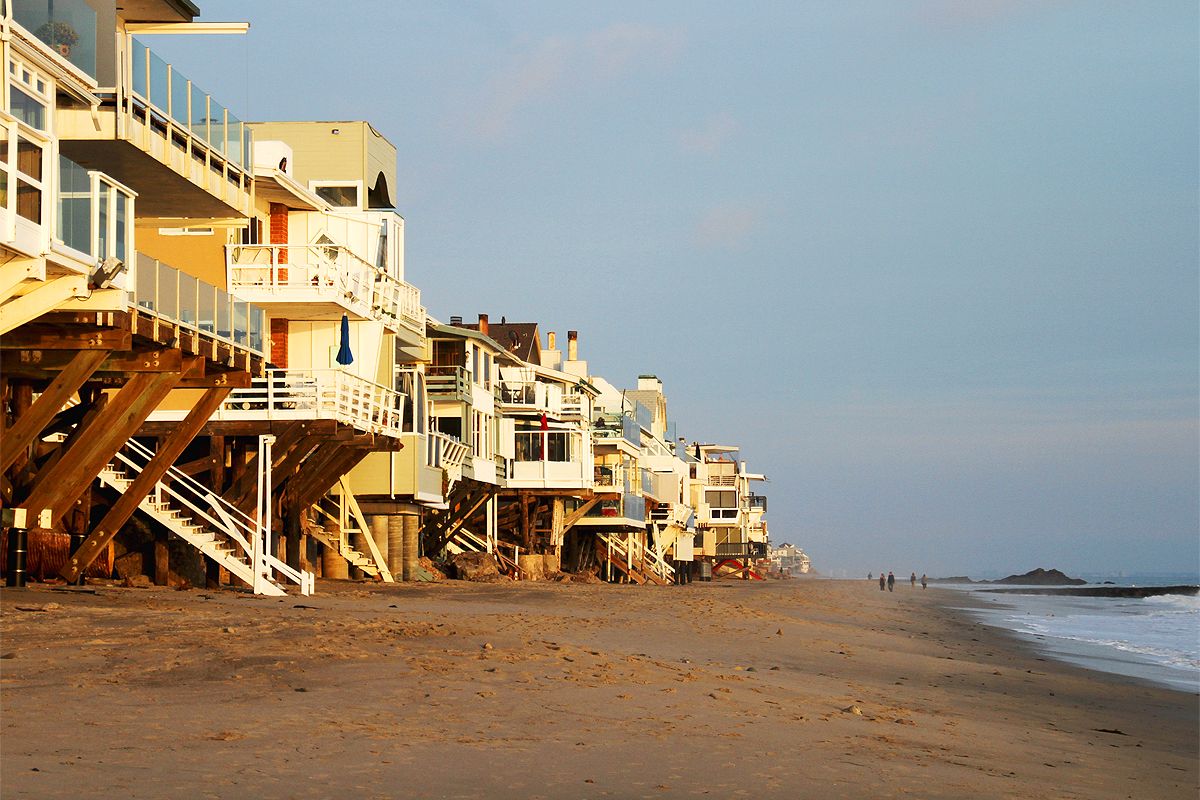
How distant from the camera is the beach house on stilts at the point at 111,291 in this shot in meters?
17.9

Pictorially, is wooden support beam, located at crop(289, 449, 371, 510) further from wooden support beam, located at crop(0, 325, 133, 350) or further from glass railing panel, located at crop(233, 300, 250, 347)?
wooden support beam, located at crop(0, 325, 133, 350)

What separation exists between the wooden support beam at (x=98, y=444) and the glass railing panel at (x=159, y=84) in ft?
13.3

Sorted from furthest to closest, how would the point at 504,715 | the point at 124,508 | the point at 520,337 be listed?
1. the point at 520,337
2. the point at 124,508
3. the point at 504,715

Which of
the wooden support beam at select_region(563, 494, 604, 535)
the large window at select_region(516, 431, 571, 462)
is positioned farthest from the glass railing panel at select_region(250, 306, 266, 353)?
the wooden support beam at select_region(563, 494, 604, 535)

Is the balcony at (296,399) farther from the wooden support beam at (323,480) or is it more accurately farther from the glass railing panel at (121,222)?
the glass railing panel at (121,222)

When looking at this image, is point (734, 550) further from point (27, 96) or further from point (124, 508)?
point (27, 96)

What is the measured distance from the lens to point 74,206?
1811 cm

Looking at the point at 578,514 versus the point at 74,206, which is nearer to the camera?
the point at 74,206

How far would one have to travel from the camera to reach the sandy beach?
908 cm

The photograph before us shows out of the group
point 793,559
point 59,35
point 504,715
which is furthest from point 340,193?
point 793,559

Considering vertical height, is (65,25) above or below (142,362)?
above

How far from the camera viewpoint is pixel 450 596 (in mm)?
29609

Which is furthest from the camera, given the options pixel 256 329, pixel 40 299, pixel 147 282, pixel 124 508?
pixel 256 329

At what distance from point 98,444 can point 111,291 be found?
3887 mm
